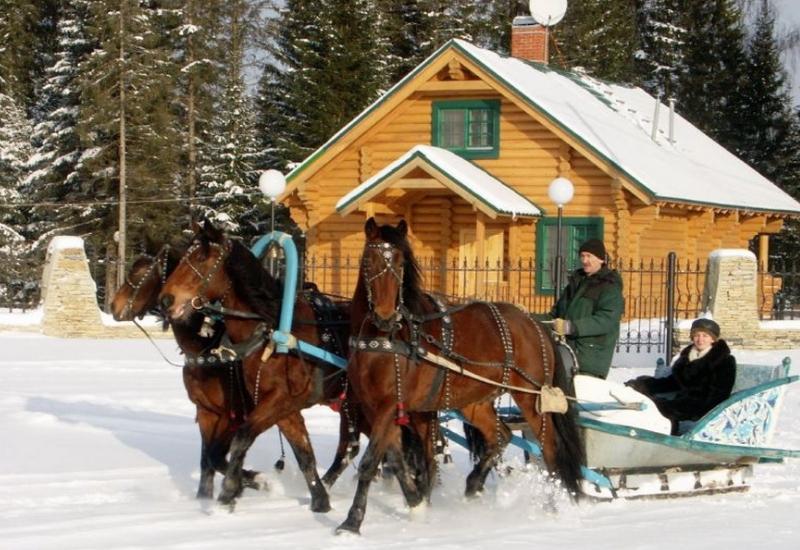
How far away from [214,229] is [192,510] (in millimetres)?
1953

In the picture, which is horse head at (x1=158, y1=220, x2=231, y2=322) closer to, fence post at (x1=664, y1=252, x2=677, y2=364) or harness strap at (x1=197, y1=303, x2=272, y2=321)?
harness strap at (x1=197, y1=303, x2=272, y2=321)

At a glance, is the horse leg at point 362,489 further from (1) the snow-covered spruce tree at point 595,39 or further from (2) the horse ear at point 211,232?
(1) the snow-covered spruce tree at point 595,39

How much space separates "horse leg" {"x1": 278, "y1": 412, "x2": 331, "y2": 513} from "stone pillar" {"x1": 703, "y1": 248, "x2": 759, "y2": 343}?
12530 millimetres

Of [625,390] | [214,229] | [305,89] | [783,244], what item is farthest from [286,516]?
[783,244]

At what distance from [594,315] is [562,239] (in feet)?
54.6

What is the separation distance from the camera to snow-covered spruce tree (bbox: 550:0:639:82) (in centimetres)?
4697

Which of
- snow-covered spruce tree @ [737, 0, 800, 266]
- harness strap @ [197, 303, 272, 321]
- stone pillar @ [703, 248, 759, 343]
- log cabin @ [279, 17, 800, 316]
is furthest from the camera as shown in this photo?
snow-covered spruce tree @ [737, 0, 800, 266]

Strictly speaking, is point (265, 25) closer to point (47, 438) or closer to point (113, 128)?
point (113, 128)

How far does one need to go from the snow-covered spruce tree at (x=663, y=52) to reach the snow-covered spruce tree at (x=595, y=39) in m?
2.24

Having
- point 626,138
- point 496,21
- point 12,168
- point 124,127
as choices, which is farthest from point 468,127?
point 496,21

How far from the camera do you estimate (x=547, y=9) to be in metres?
27.9

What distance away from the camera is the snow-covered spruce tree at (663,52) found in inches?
1997

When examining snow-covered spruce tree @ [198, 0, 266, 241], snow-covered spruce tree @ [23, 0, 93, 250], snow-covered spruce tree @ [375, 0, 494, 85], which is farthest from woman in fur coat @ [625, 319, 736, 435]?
snow-covered spruce tree @ [375, 0, 494, 85]

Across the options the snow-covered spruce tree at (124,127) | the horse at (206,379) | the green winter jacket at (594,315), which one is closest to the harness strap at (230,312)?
the horse at (206,379)
